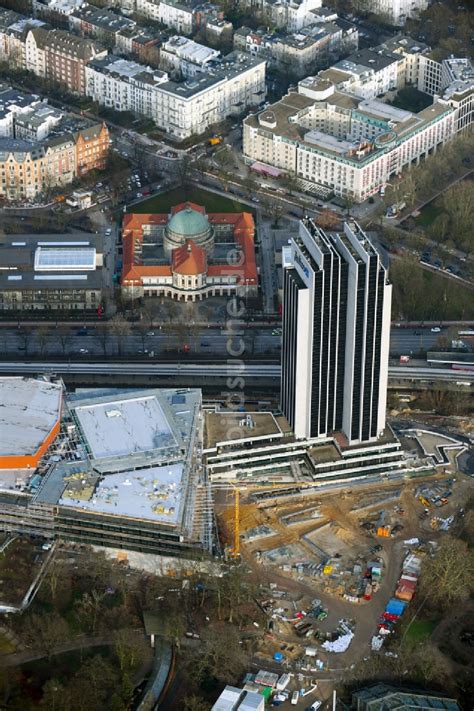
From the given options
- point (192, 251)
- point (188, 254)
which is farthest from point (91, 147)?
point (188, 254)

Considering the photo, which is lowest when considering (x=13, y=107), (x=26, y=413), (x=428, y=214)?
(x=428, y=214)

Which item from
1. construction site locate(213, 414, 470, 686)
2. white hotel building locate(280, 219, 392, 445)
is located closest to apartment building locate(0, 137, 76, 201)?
white hotel building locate(280, 219, 392, 445)

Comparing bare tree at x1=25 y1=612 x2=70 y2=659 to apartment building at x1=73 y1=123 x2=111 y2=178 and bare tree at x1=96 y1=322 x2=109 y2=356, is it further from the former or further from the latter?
apartment building at x1=73 y1=123 x2=111 y2=178

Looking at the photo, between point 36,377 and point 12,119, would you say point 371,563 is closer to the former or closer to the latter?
point 36,377

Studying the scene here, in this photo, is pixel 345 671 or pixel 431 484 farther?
pixel 431 484

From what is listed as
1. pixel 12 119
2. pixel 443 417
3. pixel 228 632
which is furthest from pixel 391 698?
pixel 12 119

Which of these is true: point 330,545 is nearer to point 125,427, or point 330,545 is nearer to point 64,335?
point 125,427
